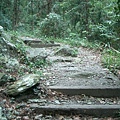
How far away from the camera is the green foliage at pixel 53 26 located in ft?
48.5

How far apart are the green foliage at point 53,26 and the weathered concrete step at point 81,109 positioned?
443 inches

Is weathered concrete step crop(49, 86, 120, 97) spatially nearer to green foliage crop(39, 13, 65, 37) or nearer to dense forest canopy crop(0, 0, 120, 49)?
dense forest canopy crop(0, 0, 120, 49)

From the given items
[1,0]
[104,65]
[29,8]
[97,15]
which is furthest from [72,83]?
[29,8]

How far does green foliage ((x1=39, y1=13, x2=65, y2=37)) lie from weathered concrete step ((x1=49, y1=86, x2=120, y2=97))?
34.5 ft

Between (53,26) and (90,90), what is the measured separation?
10836mm

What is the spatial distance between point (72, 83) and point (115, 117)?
1.35 meters

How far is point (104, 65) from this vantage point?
6.99 m

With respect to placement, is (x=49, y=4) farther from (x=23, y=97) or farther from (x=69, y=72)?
(x=23, y=97)

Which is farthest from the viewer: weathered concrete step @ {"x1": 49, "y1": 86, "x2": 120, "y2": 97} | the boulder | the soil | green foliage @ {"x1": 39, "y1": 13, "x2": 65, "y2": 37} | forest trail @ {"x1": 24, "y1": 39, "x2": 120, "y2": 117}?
green foliage @ {"x1": 39, "y1": 13, "x2": 65, "y2": 37}

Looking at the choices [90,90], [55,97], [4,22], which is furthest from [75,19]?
[55,97]

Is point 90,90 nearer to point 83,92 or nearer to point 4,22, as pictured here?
point 83,92

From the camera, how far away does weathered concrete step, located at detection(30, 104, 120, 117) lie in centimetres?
392

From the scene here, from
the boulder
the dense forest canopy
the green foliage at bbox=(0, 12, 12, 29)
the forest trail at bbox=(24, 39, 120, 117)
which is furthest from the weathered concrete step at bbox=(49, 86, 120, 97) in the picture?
the green foliage at bbox=(0, 12, 12, 29)

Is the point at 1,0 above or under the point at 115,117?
above
